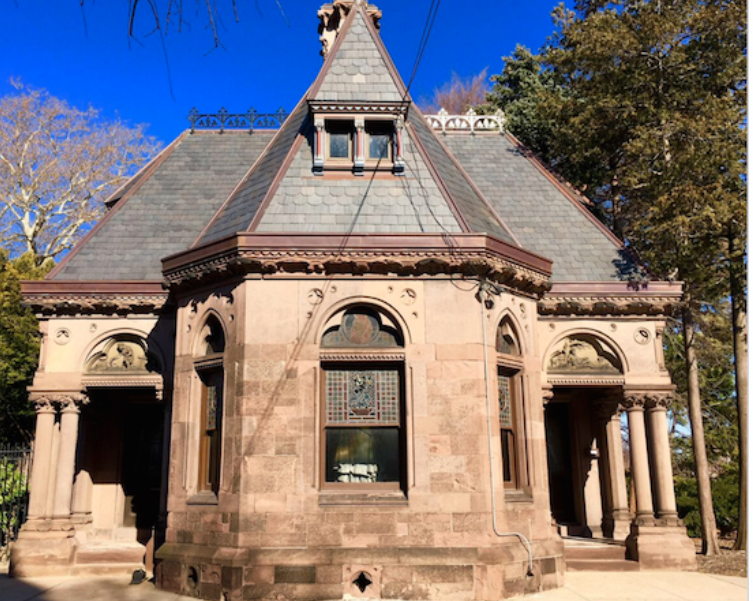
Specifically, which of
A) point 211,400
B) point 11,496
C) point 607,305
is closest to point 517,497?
point 607,305

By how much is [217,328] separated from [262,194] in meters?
2.77

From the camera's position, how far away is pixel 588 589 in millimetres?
12164

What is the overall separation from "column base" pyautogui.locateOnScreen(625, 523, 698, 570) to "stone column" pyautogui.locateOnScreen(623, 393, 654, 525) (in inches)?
22.1

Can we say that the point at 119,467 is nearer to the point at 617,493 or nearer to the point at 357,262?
the point at 357,262

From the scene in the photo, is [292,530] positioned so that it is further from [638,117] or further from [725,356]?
[725,356]

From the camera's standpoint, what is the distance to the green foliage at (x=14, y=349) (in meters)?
Result: 24.5

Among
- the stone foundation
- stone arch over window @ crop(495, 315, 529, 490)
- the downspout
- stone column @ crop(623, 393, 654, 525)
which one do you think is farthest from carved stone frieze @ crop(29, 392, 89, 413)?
stone column @ crop(623, 393, 654, 525)

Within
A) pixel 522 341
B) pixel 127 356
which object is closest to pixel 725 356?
→ pixel 522 341

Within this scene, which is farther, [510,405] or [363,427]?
[510,405]

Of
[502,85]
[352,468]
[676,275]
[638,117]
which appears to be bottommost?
[352,468]

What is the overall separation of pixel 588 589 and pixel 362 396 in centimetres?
502

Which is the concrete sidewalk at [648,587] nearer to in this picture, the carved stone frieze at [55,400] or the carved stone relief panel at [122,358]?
the carved stone relief panel at [122,358]

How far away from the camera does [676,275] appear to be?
19.1 meters

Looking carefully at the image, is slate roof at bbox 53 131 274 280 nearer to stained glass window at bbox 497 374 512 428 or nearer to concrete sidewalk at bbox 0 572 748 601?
concrete sidewalk at bbox 0 572 748 601
